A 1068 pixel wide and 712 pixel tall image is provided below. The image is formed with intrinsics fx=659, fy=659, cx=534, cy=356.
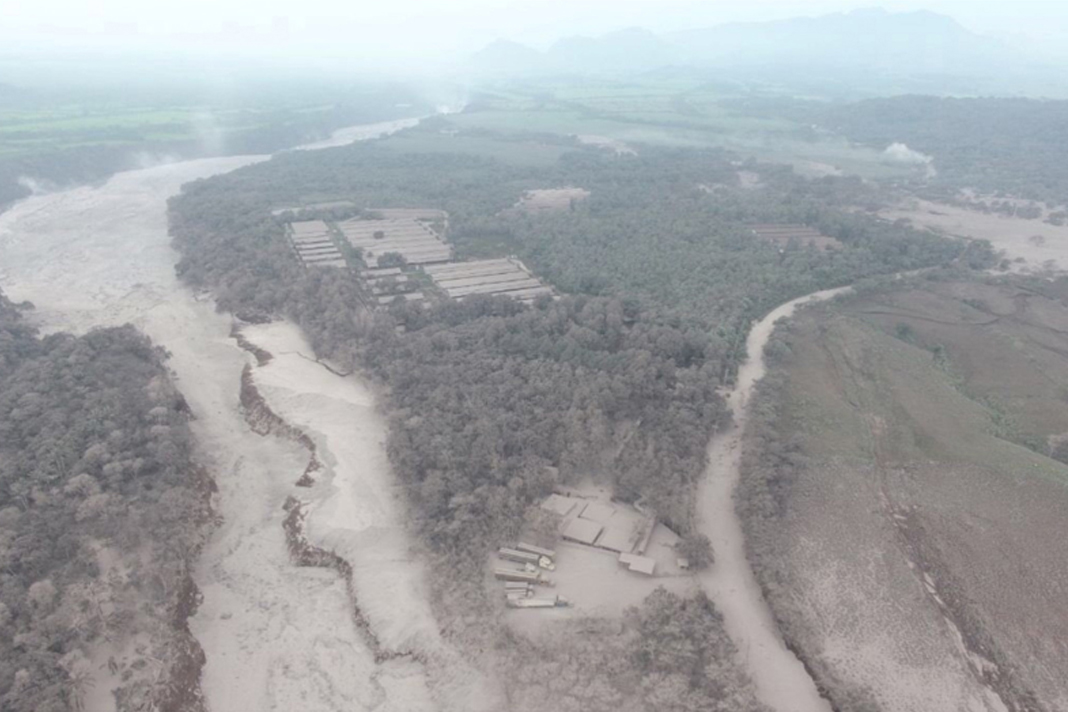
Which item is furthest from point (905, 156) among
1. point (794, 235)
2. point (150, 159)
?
point (150, 159)

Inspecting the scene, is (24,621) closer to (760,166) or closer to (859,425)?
(859,425)

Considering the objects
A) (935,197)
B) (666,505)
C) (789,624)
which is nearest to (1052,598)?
(789,624)

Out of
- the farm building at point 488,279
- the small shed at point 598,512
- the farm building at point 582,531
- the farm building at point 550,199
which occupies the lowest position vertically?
the small shed at point 598,512

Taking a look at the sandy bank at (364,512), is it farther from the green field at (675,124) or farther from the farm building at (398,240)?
the green field at (675,124)

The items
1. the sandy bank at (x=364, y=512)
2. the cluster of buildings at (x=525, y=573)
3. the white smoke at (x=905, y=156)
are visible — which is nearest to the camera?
the sandy bank at (x=364, y=512)

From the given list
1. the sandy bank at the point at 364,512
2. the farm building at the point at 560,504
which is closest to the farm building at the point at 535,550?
the farm building at the point at 560,504
